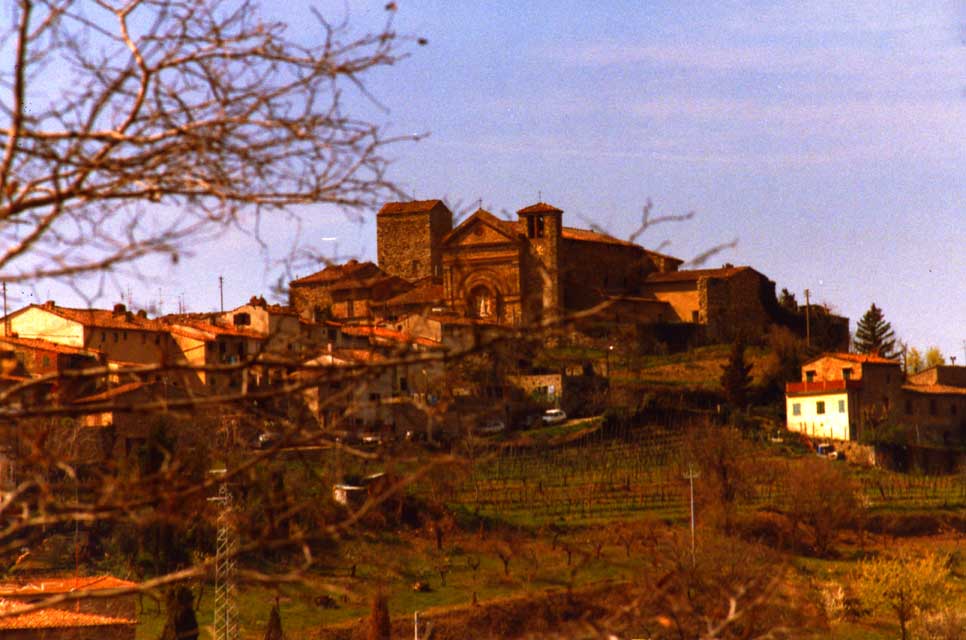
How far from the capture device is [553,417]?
5588cm

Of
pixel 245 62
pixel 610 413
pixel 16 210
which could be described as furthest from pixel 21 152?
pixel 610 413

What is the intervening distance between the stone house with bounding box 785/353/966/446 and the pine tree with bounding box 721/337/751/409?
179 cm

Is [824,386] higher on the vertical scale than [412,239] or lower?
lower

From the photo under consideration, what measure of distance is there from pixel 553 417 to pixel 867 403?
12.8 m

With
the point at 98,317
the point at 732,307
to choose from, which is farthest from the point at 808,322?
the point at 98,317

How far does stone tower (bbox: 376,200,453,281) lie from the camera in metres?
77.3

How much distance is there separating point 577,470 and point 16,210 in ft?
148

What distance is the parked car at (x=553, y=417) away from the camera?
55.6m

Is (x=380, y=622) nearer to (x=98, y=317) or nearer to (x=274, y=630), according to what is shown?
(x=274, y=630)

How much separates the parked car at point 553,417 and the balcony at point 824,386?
952cm

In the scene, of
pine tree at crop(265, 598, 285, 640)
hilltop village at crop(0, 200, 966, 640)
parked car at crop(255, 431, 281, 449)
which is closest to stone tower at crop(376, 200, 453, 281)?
hilltop village at crop(0, 200, 966, 640)

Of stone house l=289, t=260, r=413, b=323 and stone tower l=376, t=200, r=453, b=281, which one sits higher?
stone tower l=376, t=200, r=453, b=281

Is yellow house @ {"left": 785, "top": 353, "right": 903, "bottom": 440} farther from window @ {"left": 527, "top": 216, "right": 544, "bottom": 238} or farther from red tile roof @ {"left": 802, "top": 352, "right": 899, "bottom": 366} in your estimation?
window @ {"left": 527, "top": 216, "right": 544, "bottom": 238}

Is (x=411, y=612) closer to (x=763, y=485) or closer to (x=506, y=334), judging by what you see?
(x=763, y=485)
